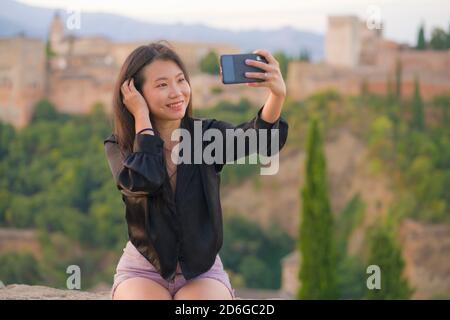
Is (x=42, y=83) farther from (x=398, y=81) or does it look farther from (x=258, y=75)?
(x=258, y=75)

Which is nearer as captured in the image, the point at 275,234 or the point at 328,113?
the point at 275,234

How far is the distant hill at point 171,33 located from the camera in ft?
132

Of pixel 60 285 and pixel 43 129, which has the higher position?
pixel 43 129

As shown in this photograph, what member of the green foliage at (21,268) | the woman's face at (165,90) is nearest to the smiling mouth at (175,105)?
the woman's face at (165,90)

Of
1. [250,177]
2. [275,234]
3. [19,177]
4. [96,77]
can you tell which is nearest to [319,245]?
[275,234]

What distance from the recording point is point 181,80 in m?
2.51

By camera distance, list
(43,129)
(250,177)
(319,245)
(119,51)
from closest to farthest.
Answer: (319,245)
(250,177)
(43,129)
(119,51)

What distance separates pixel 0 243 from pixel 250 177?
781 cm

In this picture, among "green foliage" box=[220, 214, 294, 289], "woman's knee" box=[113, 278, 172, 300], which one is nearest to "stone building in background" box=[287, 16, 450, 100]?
"green foliage" box=[220, 214, 294, 289]

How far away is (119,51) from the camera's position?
4009 cm

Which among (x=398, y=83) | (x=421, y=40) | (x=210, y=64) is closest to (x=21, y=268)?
(x=398, y=83)

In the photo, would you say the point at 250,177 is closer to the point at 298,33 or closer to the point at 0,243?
the point at 0,243

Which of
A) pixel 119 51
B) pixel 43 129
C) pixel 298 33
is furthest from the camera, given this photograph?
pixel 298 33

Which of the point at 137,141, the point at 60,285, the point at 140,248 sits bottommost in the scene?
the point at 60,285
